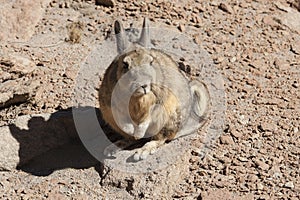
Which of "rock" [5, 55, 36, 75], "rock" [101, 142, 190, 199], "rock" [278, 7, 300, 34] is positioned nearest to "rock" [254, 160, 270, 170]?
"rock" [101, 142, 190, 199]

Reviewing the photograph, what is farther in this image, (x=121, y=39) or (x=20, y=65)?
(x=20, y=65)

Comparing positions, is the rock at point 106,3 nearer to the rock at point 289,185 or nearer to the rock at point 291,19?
the rock at point 291,19

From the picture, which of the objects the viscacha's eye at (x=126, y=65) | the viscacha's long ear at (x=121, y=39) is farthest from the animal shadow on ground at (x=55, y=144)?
the viscacha's eye at (x=126, y=65)

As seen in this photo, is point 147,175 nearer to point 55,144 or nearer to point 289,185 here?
point 55,144

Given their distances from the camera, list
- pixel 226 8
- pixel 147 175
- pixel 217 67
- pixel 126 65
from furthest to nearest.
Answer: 1. pixel 226 8
2. pixel 217 67
3. pixel 147 175
4. pixel 126 65

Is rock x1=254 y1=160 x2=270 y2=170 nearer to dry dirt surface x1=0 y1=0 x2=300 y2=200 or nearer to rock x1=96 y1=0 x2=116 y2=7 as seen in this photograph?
dry dirt surface x1=0 y1=0 x2=300 y2=200

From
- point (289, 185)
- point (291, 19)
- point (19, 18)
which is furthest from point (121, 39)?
point (291, 19)

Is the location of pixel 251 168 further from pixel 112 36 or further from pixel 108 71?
pixel 112 36
